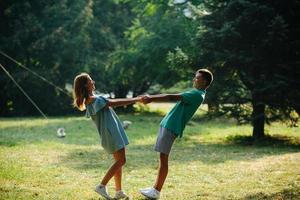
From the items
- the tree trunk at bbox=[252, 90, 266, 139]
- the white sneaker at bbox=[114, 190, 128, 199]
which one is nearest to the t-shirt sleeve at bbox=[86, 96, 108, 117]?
the white sneaker at bbox=[114, 190, 128, 199]

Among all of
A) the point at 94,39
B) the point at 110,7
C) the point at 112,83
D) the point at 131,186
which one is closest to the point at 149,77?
the point at 112,83

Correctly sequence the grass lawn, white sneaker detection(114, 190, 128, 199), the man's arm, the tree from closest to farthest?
1. the man's arm
2. white sneaker detection(114, 190, 128, 199)
3. the grass lawn
4. the tree

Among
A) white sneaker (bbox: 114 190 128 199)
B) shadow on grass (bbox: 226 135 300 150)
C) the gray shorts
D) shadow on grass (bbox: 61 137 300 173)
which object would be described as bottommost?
Answer: shadow on grass (bbox: 226 135 300 150)

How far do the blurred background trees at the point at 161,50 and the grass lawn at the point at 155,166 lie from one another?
5.95ft

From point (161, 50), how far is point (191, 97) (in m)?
19.6

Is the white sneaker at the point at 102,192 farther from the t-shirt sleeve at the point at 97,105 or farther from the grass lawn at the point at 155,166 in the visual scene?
the t-shirt sleeve at the point at 97,105

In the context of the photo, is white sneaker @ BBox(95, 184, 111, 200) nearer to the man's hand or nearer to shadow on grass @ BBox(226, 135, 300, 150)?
the man's hand

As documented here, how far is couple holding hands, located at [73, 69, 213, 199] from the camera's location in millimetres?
7355

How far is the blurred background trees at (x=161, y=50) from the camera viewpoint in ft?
50.3

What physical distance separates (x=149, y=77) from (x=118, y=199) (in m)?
23.1

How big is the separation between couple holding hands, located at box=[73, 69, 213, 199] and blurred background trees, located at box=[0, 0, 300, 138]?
788 cm

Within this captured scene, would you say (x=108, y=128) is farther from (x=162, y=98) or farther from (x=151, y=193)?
(x=151, y=193)

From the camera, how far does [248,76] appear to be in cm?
1599

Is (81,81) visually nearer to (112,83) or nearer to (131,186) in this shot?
(131,186)
